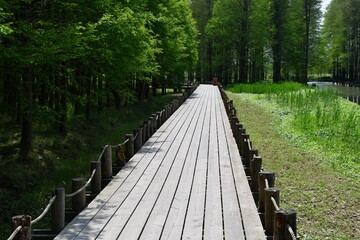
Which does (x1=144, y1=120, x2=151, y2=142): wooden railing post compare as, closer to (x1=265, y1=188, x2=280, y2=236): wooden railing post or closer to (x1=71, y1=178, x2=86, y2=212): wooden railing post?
(x1=71, y1=178, x2=86, y2=212): wooden railing post

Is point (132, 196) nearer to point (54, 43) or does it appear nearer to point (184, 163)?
point (184, 163)

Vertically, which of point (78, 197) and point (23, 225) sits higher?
point (23, 225)

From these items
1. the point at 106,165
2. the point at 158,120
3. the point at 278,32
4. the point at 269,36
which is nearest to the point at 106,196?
the point at 106,165

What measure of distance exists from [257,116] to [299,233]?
17.2 m

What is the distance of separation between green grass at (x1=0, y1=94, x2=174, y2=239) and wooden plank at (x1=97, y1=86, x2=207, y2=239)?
294 cm

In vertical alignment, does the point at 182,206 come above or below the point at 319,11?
below

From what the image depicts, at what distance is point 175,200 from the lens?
762 cm

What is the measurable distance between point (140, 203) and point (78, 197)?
1.09 metres

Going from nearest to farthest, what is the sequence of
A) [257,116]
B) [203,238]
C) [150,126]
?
[203,238]
[150,126]
[257,116]

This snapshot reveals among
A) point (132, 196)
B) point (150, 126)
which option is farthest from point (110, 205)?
point (150, 126)

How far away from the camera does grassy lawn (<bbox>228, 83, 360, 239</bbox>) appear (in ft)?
28.9

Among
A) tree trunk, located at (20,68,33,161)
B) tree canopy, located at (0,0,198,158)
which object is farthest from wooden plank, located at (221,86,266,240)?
tree trunk, located at (20,68,33,161)

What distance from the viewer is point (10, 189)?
11.5m

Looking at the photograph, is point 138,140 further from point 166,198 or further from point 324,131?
point 324,131
